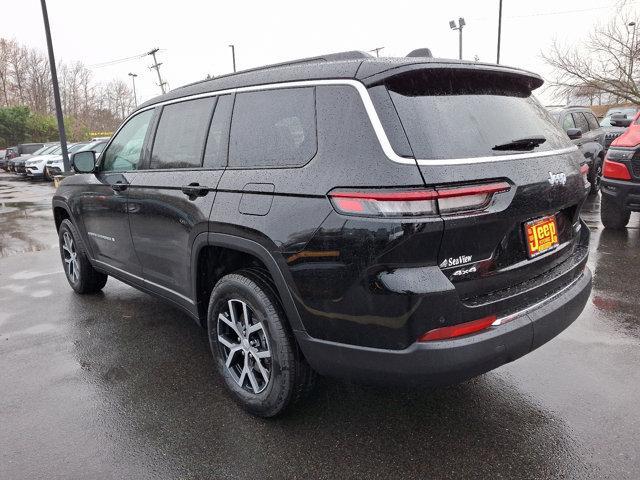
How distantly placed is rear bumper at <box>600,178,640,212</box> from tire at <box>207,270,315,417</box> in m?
5.48

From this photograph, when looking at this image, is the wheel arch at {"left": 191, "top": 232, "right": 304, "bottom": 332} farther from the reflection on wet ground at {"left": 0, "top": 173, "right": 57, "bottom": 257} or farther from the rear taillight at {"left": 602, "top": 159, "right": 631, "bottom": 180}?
the reflection on wet ground at {"left": 0, "top": 173, "right": 57, "bottom": 257}

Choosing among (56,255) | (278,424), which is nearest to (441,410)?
(278,424)

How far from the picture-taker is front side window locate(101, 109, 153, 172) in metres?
3.84

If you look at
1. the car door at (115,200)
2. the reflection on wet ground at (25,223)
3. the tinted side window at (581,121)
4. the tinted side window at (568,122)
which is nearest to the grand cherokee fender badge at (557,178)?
the car door at (115,200)

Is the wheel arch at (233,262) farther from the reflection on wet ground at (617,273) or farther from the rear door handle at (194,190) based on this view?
the reflection on wet ground at (617,273)

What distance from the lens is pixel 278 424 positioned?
8.86 feet

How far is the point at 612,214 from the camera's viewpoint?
6727 mm

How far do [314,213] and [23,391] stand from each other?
7.80 feet

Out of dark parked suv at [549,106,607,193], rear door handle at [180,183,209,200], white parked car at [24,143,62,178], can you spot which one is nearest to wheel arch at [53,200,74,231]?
rear door handle at [180,183,209,200]

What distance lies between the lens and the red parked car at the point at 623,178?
6.16 m

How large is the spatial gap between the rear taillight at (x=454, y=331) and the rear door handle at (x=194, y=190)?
5.01 feet

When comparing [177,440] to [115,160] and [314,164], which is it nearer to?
[314,164]

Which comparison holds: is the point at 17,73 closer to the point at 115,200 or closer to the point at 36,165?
the point at 36,165

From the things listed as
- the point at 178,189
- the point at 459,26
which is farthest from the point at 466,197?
the point at 459,26
